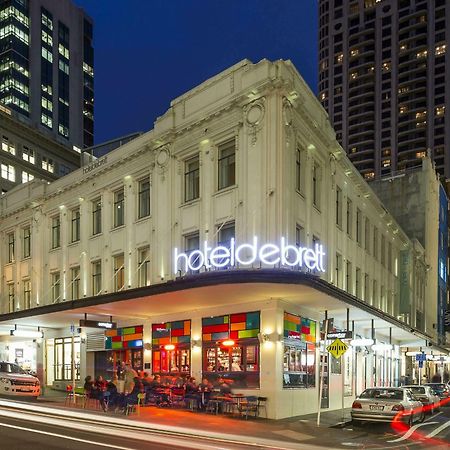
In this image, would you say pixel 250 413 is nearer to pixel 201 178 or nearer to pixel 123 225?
pixel 201 178

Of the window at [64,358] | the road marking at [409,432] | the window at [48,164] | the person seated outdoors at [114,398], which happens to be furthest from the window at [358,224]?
the window at [48,164]

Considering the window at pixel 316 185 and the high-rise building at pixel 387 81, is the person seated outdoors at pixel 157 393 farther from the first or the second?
the high-rise building at pixel 387 81

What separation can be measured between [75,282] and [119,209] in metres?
5.57

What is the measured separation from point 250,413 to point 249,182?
28.1 ft

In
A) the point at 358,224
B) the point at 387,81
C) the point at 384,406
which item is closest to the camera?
the point at 384,406

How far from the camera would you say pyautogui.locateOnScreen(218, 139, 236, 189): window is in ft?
79.8

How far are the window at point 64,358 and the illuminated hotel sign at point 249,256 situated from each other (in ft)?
34.0

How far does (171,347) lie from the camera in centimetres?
2598

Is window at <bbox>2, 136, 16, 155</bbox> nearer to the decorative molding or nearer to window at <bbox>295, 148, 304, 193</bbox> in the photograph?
the decorative molding

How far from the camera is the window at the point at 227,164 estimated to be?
24.3 metres

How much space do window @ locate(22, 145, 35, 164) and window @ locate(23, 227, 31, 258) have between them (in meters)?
32.8

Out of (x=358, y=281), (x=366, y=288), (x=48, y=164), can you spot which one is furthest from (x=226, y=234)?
(x=48, y=164)

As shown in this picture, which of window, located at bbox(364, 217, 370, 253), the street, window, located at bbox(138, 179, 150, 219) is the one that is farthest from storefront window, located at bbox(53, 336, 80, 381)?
window, located at bbox(364, 217, 370, 253)

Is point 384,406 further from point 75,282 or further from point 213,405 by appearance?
point 75,282
